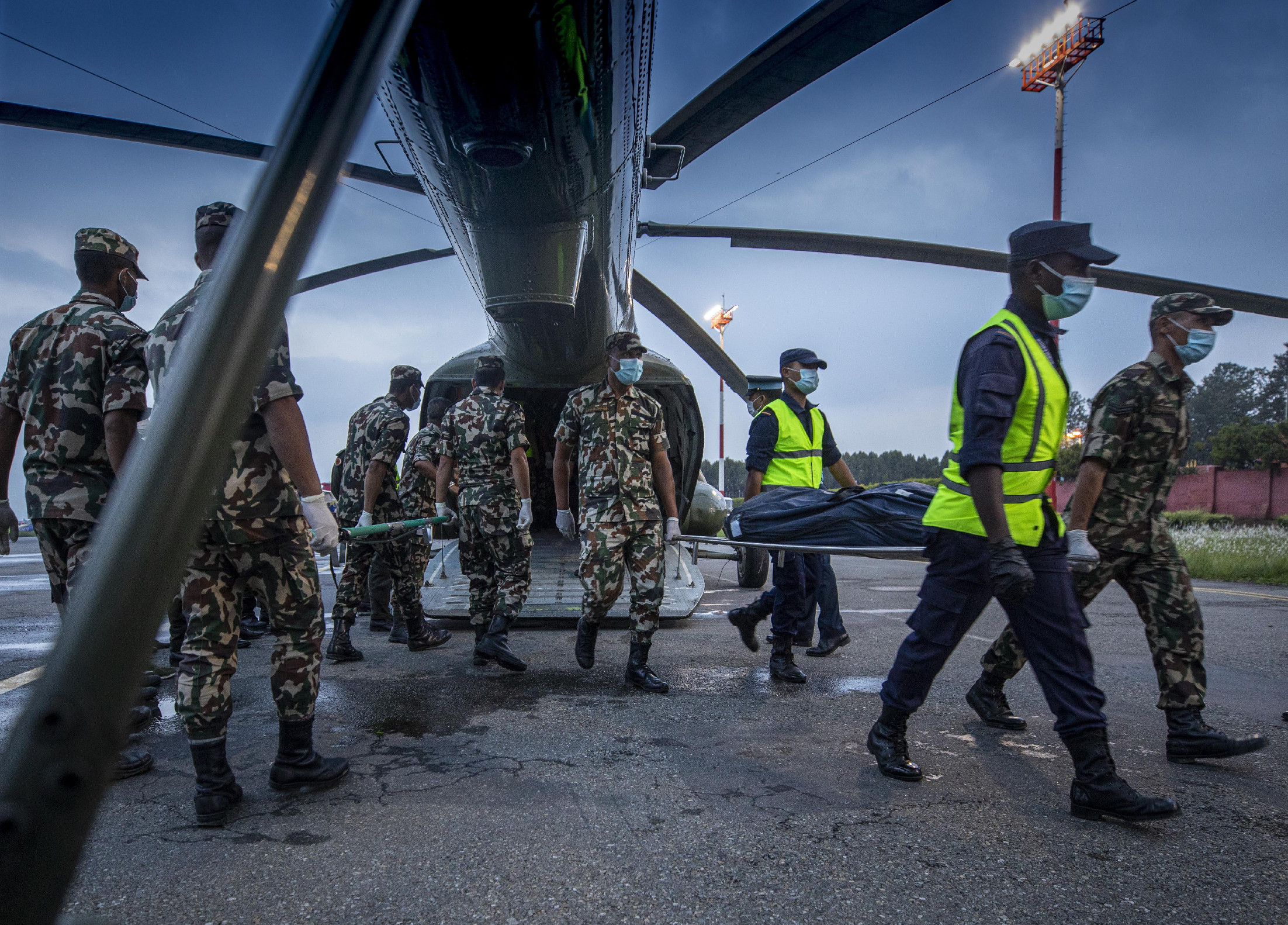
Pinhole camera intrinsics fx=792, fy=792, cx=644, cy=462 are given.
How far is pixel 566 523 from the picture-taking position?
16.2 ft

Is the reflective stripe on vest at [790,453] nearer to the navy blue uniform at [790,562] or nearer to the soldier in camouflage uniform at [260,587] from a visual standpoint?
the navy blue uniform at [790,562]

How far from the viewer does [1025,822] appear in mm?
2338

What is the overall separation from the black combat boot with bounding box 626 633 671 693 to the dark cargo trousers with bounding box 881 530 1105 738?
4.64 ft

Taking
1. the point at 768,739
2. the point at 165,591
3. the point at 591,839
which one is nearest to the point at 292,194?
the point at 165,591

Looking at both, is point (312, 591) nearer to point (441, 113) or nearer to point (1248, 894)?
point (441, 113)

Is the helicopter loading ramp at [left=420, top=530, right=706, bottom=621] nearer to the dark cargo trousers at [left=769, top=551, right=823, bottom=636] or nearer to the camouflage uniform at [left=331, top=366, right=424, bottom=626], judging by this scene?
the camouflage uniform at [left=331, top=366, right=424, bottom=626]

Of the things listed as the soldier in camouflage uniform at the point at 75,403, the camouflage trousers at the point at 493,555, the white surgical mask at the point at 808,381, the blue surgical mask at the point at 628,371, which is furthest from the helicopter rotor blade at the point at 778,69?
the soldier in camouflage uniform at the point at 75,403

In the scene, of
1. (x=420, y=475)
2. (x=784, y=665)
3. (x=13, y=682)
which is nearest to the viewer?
(x=13, y=682)

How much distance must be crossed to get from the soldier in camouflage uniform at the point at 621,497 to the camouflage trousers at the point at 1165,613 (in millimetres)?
1737

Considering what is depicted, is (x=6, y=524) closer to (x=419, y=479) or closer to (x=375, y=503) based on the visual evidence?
(x=375, y=503)

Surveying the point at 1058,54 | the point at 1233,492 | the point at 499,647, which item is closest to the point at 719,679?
the point at 499,647

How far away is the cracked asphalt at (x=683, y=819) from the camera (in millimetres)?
1884

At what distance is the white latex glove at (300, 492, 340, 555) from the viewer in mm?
2848

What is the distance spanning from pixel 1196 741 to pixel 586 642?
8.76ft
